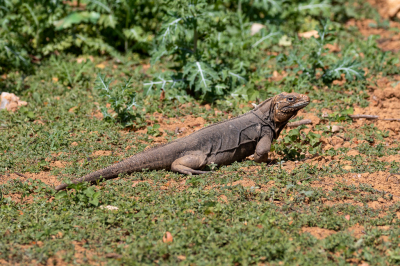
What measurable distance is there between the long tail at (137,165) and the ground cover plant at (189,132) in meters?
0.14

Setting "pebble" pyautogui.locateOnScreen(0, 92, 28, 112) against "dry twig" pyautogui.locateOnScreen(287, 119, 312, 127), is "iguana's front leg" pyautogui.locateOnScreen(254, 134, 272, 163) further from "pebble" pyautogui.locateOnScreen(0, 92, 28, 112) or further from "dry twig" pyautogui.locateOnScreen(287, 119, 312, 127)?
"pebble" pyautogui.locateOnScreen(0, 92, 28, 112)

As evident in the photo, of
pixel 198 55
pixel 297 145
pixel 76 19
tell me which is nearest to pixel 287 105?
pixel 297 145

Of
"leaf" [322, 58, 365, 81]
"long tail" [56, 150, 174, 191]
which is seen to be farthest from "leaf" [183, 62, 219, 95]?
"leaf" [322, 58, 365, 81]

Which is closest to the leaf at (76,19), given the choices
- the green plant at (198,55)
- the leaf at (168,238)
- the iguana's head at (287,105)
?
the green plant at (198,55)

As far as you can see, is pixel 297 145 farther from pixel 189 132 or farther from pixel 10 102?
pixel 10 102

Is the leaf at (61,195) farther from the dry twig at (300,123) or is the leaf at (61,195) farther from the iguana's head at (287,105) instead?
the dry twig at (300,123)

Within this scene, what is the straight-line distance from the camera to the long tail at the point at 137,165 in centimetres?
657

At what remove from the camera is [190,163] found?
703cm

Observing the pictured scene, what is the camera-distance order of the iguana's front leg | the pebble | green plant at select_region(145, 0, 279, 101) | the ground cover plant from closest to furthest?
1. the ground cover plant
2. the iguana's front leg
3. green plant at select_region(145, 0, 279, 101)
4. the pebble

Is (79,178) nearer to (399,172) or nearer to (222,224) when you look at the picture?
(222,224)

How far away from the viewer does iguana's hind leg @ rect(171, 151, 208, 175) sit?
695 centimetres

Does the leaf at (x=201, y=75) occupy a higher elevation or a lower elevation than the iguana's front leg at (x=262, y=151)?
higher

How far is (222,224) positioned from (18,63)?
7.84m

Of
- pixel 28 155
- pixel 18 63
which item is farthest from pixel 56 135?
pixel 18 63
